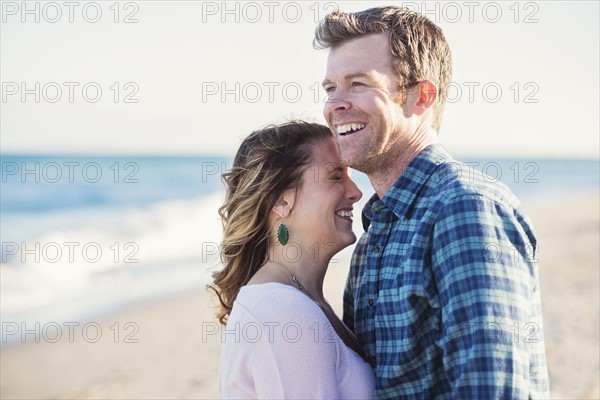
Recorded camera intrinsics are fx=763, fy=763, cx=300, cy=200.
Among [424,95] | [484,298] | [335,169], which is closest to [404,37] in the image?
[424,95]

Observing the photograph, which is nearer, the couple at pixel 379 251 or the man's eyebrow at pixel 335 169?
the couple at pixel 379 251

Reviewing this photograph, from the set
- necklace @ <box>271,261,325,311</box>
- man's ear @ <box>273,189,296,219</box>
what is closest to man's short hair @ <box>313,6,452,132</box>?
man's ear @ <box>273,189,296,219</box>

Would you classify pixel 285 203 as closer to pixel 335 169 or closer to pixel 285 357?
pixel 335 169

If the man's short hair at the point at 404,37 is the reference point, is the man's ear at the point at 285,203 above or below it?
below

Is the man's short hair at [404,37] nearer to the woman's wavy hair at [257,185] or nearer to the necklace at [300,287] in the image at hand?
the woman's wavy hair at [257,185]

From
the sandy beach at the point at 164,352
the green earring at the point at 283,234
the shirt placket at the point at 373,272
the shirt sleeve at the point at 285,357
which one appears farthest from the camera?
the sandy beach at the point at 164,352

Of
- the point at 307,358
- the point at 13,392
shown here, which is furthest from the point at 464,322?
the point at 13,392

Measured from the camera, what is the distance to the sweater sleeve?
8.09 feet

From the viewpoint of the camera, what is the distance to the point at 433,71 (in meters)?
2.96

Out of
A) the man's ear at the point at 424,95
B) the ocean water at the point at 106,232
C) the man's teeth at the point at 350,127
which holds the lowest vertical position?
the ocean water at the point at 106,232

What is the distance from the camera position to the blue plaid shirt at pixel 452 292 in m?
2.15

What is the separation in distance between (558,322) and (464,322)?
5533 millimetres

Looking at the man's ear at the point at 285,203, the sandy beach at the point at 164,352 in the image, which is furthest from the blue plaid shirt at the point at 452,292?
the sandy beach at the point at 164,352

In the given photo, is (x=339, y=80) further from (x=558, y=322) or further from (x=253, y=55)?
(x=253, y=55)
